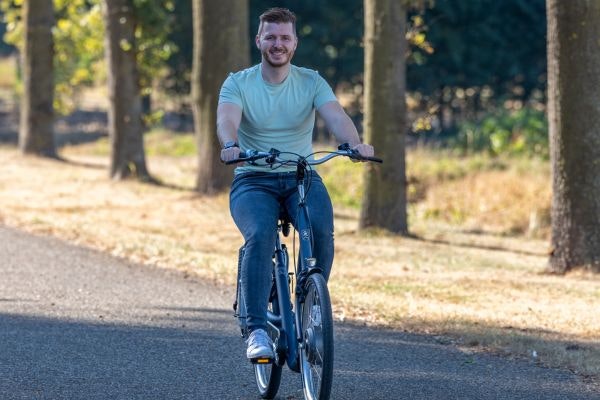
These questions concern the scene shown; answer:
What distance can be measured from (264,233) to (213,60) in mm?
11618

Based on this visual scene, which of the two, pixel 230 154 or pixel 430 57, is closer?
pixel 230 154

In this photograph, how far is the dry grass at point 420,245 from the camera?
9.52 metres

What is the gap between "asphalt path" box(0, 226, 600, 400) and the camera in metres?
7.00

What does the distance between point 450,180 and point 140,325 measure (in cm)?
1197

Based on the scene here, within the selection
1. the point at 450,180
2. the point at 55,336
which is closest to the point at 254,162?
the point at 55,336

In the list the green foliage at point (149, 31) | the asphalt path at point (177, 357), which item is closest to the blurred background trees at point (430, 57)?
the green foliage at point (149, 31)

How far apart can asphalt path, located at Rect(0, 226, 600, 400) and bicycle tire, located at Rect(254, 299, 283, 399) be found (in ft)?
0.46

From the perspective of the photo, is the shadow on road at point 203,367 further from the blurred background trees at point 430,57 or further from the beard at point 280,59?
the blurred background trees at point 430,57

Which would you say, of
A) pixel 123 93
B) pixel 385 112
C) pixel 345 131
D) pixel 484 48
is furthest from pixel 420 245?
pixel 484 48

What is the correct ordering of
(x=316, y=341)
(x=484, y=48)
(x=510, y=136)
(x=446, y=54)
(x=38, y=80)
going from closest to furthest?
(x=316, y=341)
(x=510, y=136)
(x=38, y=80)
(x=484, y=48)
(x=446, y=54)

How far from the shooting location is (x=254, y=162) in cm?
656

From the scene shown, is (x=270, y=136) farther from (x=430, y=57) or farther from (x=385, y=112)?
(x=430, y=57)

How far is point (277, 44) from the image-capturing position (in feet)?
21.7

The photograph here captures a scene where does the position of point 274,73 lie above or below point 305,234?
above
